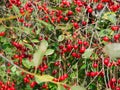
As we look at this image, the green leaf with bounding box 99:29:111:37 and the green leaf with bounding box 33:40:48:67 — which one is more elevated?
the green leaf with bounding box 33:40:48:67

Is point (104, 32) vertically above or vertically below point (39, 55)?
below

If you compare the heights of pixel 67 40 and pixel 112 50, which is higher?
pixel 112 50

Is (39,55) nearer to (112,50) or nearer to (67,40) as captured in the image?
(112,50)

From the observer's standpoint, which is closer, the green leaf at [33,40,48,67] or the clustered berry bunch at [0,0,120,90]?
the green leaf at [33,40,48,67]

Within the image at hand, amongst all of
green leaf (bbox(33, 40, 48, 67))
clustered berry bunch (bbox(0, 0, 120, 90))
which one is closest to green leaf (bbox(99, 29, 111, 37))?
clustered berry bunch (bbox(0, 0, 120, 90))

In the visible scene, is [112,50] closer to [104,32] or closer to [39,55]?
[39,55]

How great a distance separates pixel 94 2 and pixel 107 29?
263 mm

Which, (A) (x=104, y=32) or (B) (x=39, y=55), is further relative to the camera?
(A) (x=104, y=32)

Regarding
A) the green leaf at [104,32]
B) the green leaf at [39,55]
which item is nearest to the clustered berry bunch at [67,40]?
the green leaf at [104,32]

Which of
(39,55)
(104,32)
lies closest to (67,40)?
(104,32)

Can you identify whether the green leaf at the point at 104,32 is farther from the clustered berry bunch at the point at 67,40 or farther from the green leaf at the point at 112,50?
the green leaf at the point at 112,50

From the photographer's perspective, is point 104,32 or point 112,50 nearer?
point 112,50

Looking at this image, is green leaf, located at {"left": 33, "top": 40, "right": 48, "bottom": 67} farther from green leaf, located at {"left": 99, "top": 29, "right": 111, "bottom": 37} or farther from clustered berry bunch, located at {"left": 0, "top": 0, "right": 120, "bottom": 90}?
green leaf, located at {"left": 99, "top": 29, "right": 111, "bottom": 37}

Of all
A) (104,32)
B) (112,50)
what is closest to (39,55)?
(112,50)
